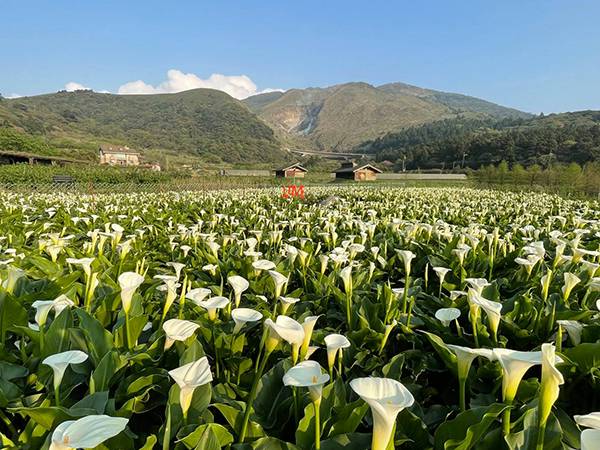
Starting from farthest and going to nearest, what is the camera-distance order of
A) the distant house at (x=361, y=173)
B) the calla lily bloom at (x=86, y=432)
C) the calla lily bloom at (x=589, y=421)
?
the distant house at (x=361, y=173)
the calla lily bloom at (x=589, y=421)
the calla lily bloom at (x=86, y=432)

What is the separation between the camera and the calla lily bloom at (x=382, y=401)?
874 mm

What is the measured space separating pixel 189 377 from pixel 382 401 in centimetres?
56

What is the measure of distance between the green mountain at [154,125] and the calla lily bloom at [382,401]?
106705 mm

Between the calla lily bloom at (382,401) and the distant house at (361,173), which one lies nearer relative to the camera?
the calla lily bloom at (382,401)

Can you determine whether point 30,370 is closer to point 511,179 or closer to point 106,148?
point 511,179

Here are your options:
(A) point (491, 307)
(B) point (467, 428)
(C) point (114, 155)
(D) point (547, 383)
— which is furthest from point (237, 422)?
(C) point (114, 155)

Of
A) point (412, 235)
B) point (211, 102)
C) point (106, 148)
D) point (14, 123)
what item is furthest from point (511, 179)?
point (211, 102)

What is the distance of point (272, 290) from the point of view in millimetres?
2832

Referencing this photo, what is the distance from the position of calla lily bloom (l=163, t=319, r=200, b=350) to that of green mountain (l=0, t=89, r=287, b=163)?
10589 cm

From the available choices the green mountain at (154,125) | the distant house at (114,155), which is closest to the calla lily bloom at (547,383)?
the distant house at (114,155)

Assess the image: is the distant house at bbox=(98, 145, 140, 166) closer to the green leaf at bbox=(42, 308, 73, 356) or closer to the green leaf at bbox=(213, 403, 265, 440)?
the green leaf at bbox=(42, 308, 73, 356)

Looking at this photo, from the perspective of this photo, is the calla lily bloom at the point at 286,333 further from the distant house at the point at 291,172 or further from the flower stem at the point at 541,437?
the distant house at the point at 291,172

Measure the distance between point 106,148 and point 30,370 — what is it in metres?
94.6

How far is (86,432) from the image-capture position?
813 millimetres
